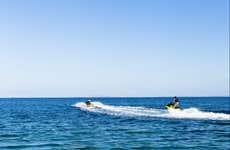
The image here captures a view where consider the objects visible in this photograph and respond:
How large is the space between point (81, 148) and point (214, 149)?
22.5 ft

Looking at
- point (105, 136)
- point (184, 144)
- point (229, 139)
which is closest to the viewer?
point (184, 144)

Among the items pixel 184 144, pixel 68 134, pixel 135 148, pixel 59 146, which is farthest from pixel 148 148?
pixel 68 134

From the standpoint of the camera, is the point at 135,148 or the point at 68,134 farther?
the point at 68,134

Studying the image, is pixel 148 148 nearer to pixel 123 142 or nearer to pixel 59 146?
pixel 123 142

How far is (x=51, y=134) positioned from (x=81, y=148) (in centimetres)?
668

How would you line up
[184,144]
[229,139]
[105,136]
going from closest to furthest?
[184,144], [229,139], [105,136]

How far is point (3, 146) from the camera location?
2103 cm

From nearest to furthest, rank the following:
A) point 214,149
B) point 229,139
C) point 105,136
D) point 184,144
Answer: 1. point 214,149
2. point 184,144
3. point 229,139
4. point 105,136

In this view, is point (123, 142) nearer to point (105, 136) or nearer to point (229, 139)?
point (105, 136)

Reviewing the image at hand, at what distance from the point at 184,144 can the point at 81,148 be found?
5.67 m

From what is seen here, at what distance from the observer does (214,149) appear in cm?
1978

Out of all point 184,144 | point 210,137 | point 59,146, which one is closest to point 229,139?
point 210,137

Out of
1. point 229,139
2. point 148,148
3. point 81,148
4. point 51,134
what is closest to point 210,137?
point 229,139

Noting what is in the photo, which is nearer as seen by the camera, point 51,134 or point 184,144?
point 184,144
